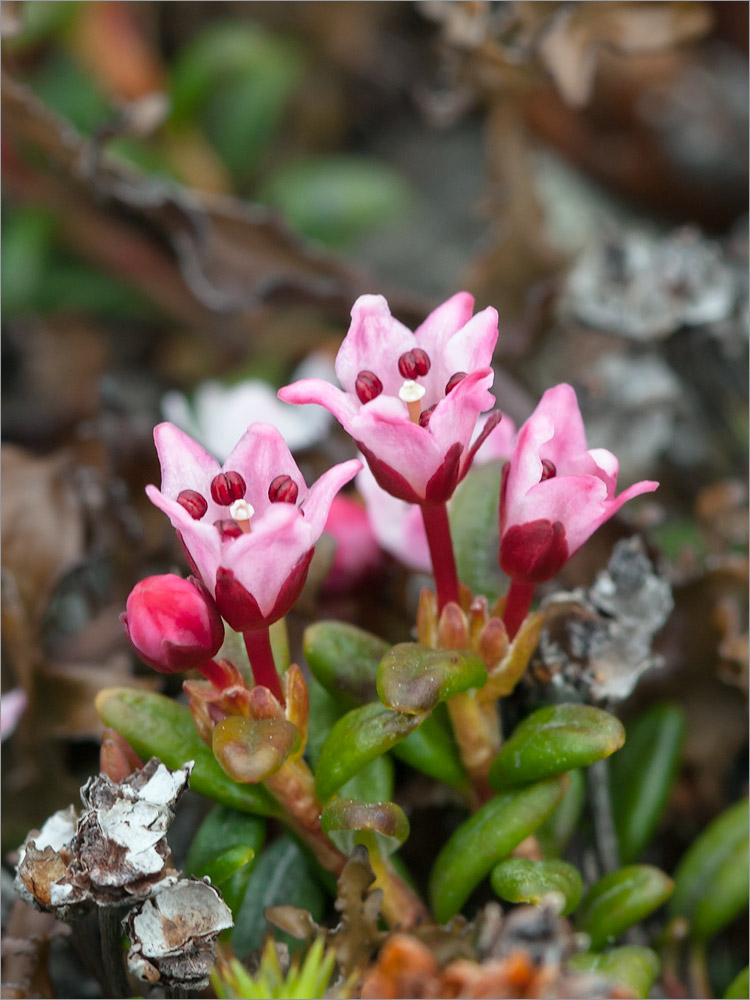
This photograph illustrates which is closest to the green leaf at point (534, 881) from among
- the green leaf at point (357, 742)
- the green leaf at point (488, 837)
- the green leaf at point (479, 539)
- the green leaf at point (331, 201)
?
the green leaf at point (488, 837)

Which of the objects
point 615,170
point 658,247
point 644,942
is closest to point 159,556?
point 644,942

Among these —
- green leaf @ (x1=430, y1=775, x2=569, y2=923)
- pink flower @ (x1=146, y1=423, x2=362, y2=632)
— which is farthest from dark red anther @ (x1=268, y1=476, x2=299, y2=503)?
green leaf @ (x1=430, y1=775, x2=569, y2=923)

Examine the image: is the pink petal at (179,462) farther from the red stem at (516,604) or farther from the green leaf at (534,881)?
the green leaf at (534,881)

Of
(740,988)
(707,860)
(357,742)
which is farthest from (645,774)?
(357,742)

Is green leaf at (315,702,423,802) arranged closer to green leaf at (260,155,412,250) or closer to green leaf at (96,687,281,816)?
green leaf at (96,687,281,816)

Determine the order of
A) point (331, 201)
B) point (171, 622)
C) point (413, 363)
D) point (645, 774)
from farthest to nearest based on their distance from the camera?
point (331, 201), point (645, 774), point (413, 363), point (171, 622)

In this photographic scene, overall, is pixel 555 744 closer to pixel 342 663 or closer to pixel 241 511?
pixel 342 663
